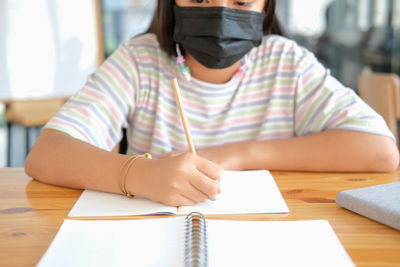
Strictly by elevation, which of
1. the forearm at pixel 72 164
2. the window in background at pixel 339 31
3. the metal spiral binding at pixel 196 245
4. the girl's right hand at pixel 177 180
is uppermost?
the metal spiral binding at pixel 196 245

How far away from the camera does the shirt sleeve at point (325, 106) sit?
107 cm

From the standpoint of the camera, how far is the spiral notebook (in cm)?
55

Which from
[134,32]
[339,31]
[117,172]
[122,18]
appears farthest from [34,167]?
[339,31]

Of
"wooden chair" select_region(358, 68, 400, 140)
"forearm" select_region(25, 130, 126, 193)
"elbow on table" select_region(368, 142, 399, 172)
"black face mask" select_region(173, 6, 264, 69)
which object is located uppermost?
"black face mask" select_region(173, 6, 264, 69)

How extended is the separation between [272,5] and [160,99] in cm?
42

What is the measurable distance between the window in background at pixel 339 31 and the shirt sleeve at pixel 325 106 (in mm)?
3645

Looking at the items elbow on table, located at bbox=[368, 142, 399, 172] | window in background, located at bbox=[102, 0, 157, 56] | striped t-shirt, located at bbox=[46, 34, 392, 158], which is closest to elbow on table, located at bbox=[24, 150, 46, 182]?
striped t-shirt, located at bbox=[46, 34, 392, 158]

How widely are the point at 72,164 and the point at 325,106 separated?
25.4 inches

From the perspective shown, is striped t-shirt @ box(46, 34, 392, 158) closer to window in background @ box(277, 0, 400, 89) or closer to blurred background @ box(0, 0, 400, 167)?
blurred background @ box(0, 0, 400, 167)

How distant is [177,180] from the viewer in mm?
768

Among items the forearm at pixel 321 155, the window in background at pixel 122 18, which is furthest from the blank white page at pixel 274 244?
the window in background at pixel 122 18

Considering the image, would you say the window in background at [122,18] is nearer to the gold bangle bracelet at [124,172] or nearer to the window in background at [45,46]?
the window in background at [45,46]

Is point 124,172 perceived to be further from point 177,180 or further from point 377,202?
point 377,202

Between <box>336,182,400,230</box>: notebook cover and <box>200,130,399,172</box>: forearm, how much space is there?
215 millimetres
